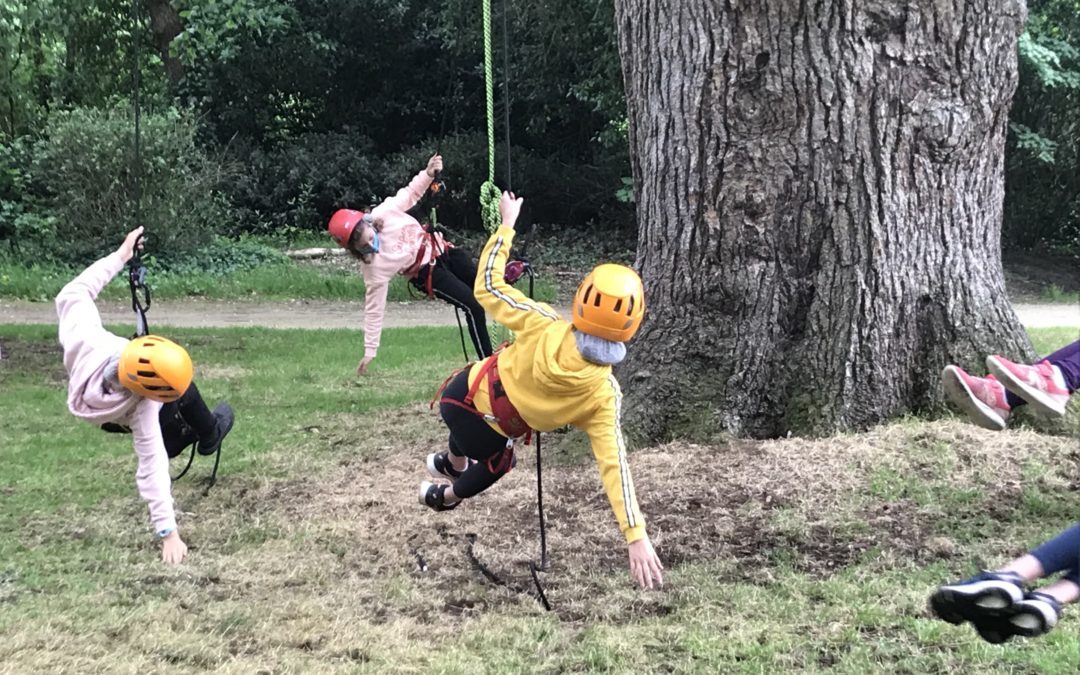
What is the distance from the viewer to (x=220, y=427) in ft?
18.3

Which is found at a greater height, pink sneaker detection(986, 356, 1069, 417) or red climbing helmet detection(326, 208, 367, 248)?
red climbing helmet detection(326, 208, 367, 248)

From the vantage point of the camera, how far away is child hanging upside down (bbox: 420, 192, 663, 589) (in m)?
3.64

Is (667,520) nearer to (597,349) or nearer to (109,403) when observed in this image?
(597,349)

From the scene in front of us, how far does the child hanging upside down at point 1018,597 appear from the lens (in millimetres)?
2750

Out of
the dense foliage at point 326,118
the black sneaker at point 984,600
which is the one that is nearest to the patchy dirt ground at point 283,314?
the dense foliage at point 326,118

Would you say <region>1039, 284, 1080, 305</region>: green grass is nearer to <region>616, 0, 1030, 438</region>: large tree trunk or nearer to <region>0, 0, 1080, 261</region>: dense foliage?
<region>0, 0, 1080, 261</region>: dense foliage

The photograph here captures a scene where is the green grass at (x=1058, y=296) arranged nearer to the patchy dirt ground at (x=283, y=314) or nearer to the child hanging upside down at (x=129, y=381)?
the patchy dirt ground at (x=283, y=314)

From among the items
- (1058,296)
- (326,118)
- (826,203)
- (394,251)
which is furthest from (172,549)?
(326,118)

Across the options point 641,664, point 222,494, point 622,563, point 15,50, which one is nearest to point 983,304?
point 622,563

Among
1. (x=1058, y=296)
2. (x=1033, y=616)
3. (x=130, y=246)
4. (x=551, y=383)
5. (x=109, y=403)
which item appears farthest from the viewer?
(x=1058, y=296)

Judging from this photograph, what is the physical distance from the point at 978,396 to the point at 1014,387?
22cm

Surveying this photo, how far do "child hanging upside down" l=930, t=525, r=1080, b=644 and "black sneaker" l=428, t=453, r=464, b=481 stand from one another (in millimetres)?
2334

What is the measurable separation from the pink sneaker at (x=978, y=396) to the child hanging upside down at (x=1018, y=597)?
1.09 m

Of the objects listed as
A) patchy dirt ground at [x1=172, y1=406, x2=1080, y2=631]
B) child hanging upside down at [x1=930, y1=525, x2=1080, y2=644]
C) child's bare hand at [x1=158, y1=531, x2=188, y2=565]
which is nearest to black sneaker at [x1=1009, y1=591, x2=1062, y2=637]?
child hanging upside down at [x1=930, y1=525, x2=1080, y2=644]
